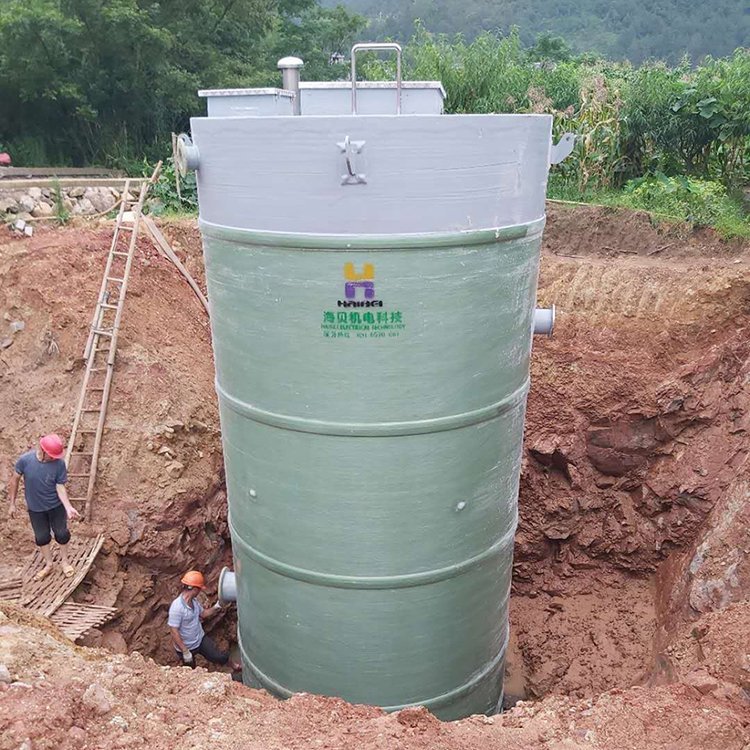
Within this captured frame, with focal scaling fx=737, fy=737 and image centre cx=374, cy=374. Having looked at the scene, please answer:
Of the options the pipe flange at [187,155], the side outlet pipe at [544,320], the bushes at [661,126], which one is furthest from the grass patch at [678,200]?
the pipe flange at [187,155]

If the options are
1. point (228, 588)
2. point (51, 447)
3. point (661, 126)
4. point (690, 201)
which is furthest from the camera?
point (661, 126)

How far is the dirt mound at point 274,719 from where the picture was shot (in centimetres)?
349

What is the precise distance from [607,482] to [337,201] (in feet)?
20.1

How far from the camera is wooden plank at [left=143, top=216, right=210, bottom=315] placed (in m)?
10.7

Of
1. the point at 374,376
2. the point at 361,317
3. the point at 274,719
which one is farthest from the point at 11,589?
the point at 361,317

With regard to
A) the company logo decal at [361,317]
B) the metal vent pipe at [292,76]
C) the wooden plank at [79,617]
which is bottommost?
the wooden plank at [79,617]

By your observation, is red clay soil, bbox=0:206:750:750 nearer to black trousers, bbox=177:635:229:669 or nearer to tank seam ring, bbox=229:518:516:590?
black trousers, bbox=177:635:229:669

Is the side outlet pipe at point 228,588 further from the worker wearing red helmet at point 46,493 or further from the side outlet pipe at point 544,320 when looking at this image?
the side outlet pipe at point 544,320

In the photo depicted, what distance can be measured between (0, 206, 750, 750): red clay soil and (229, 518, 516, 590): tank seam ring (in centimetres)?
178

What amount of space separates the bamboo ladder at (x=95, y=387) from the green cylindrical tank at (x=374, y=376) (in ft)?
10.2

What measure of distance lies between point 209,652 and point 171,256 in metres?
5.86

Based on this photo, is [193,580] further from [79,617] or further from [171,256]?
[171,256]

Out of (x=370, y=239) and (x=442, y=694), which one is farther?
(x=442, y=694)

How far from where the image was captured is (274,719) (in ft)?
12.6
